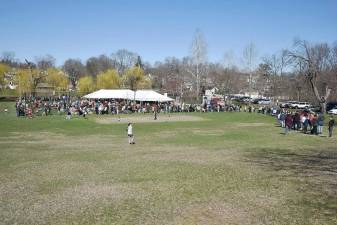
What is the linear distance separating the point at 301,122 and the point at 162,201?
2490cm

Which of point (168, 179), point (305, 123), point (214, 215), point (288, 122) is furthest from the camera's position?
point (305, 123)

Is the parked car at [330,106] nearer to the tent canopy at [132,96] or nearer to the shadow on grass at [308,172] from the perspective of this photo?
the tent canopy at [132,96]

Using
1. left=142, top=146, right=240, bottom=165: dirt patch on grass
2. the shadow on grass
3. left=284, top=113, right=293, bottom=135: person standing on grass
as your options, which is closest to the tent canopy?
left=284, top=113, right=293, bottom=135: person standing on grass

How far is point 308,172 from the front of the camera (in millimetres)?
18641

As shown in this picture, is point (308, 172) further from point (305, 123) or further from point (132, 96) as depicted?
point (132, 96)

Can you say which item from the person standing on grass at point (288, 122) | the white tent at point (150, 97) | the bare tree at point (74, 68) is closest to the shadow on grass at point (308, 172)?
the person standing on grass at point (288, 122)

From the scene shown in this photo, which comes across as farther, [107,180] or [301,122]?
[301,122]

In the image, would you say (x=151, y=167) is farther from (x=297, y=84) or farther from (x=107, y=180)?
(x=297, y=84)

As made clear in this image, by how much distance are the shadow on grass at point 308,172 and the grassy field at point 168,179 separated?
40 mm

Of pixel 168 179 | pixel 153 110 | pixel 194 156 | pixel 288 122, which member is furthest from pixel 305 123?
pixel 153 110

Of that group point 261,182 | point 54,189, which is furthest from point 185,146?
point 54,189

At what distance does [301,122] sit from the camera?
118 ft

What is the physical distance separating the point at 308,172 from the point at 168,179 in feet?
20.7

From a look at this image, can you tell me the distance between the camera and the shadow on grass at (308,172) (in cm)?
1399
